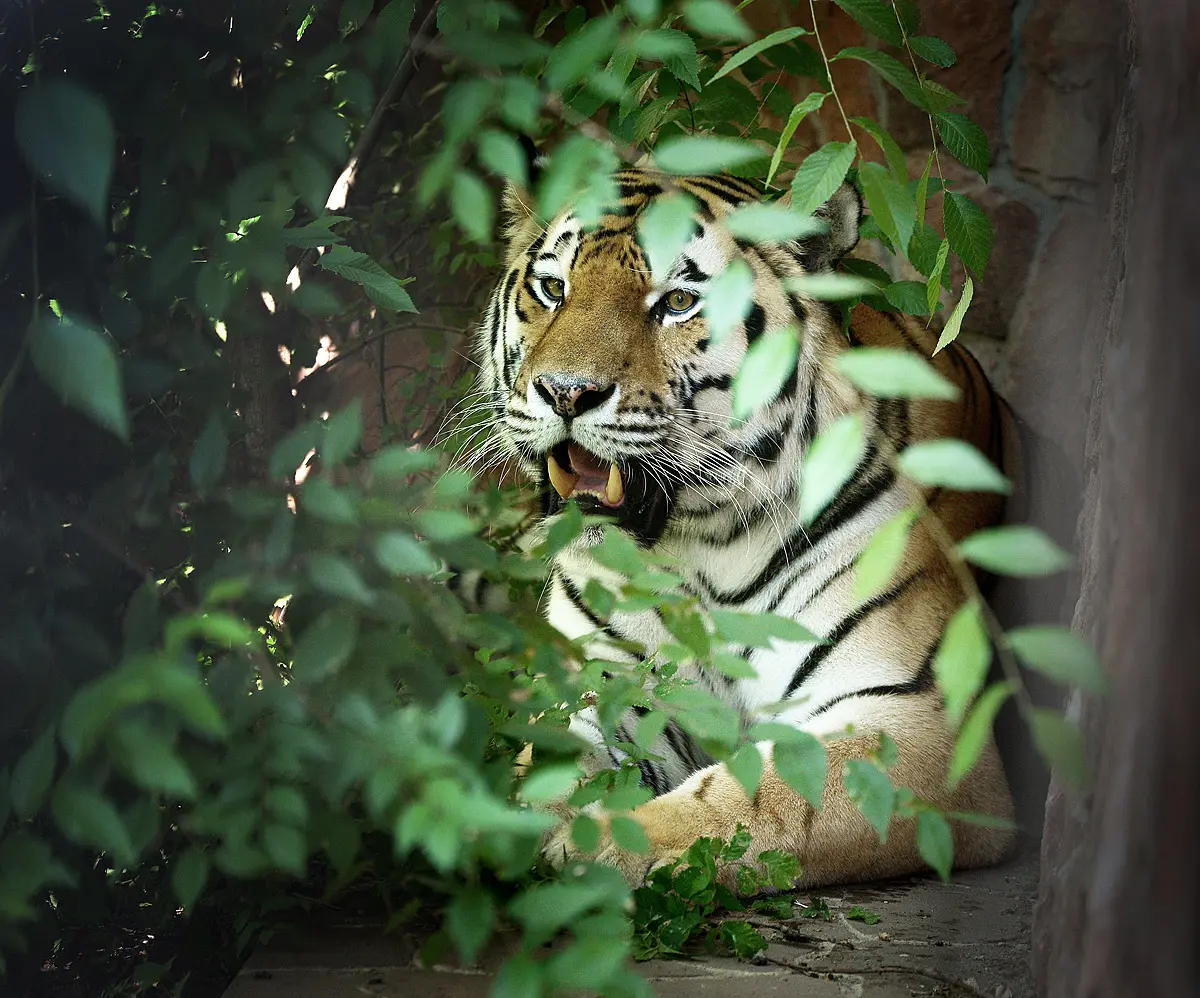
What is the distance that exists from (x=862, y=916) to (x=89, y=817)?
4.61 ft

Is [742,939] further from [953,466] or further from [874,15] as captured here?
[874,15]

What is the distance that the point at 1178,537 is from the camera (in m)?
1.06

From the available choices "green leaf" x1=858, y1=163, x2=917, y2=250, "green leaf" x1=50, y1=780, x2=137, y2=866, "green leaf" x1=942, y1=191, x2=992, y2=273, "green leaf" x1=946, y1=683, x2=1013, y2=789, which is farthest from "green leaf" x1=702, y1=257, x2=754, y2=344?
"green leaf" x1=942, y1=191, x2=992, y2=273

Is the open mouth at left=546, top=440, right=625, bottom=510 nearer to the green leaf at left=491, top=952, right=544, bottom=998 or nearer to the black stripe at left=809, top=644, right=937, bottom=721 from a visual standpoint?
the black stripe at left=809, top=644, right=937, bottom=721

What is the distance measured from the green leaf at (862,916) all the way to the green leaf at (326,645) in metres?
1.25

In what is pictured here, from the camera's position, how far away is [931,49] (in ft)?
6.91

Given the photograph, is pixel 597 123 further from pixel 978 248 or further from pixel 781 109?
pixel 978 248

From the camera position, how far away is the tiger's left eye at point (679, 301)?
8.15ft

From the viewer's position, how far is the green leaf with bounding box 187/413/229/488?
125 cm

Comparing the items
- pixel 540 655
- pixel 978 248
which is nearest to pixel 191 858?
pixel 540 655

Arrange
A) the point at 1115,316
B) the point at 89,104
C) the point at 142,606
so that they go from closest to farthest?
1. the point at 89,104
2. the point at 142,606
3. the point at 1115,316

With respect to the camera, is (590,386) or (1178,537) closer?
(1178,537)

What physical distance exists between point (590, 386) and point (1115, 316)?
984 mm

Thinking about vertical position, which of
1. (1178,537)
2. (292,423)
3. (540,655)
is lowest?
(540,655)
